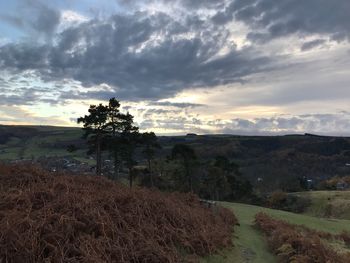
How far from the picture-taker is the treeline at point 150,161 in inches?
2366

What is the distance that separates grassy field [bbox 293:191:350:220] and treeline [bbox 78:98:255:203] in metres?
19.6

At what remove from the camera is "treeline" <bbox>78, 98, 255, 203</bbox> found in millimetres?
60094

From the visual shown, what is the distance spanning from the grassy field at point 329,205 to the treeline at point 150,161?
64.4ft

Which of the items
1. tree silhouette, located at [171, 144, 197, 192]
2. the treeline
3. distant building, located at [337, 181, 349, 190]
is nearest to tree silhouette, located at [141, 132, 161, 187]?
the treeline

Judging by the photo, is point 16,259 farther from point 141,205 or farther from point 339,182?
point 339,182

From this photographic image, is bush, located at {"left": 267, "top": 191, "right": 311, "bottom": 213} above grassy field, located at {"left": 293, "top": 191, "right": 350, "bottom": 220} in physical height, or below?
below

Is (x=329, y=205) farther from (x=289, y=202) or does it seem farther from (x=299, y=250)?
(x=299, y=250)

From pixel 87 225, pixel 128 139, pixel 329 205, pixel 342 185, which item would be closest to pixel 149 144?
pixel 128 139

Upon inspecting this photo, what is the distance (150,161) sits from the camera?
83.0 metres

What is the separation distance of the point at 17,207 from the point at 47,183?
2.68 meters

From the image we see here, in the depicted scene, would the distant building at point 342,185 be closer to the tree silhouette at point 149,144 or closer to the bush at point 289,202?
the bush at point 289,202

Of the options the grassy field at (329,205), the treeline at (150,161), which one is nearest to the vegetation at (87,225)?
the treeline at (150,161)

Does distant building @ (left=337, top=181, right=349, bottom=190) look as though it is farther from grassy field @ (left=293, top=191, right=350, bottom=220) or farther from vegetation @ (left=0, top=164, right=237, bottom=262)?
vegetation @ (left=0, top=164, right=237, bottom=262)

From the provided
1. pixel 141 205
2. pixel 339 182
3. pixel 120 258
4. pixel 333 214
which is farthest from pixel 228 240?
pixel 339 182
